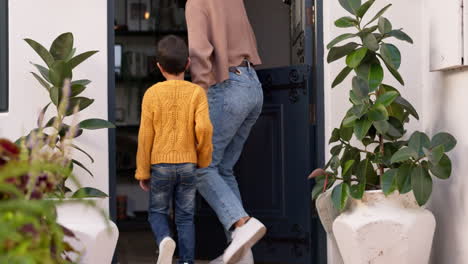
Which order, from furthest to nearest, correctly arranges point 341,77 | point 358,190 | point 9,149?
point 341,77 < point 358,190 < point 9,149

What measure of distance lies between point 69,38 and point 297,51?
60.6 inches

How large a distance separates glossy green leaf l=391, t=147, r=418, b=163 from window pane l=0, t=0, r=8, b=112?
6.49 ft

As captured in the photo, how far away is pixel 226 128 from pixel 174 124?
412mm

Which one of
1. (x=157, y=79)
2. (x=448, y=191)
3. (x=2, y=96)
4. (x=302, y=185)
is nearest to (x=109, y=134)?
(x=2, y=96)

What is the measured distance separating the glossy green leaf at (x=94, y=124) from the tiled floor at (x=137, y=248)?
4.94 ft

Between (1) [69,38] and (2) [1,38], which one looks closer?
(1) [69,38]

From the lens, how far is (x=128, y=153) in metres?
7.71

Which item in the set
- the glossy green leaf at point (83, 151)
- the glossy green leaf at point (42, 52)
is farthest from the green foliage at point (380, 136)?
the glossy green leaf at point (42, 52)

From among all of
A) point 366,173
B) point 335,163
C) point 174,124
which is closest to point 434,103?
point 366,173

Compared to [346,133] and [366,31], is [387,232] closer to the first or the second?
[346,133]

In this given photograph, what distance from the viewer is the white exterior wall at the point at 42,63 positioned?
14.3 feet

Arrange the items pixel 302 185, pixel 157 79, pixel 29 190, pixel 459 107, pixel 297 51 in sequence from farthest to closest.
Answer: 1. pixel 157 79
2. pixel 297 51
3. pixel 302 185
4. pixel 459 107
5. pixel 29 190

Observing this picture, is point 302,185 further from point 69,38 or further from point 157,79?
point 157,79

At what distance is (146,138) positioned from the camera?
13.3 ft
